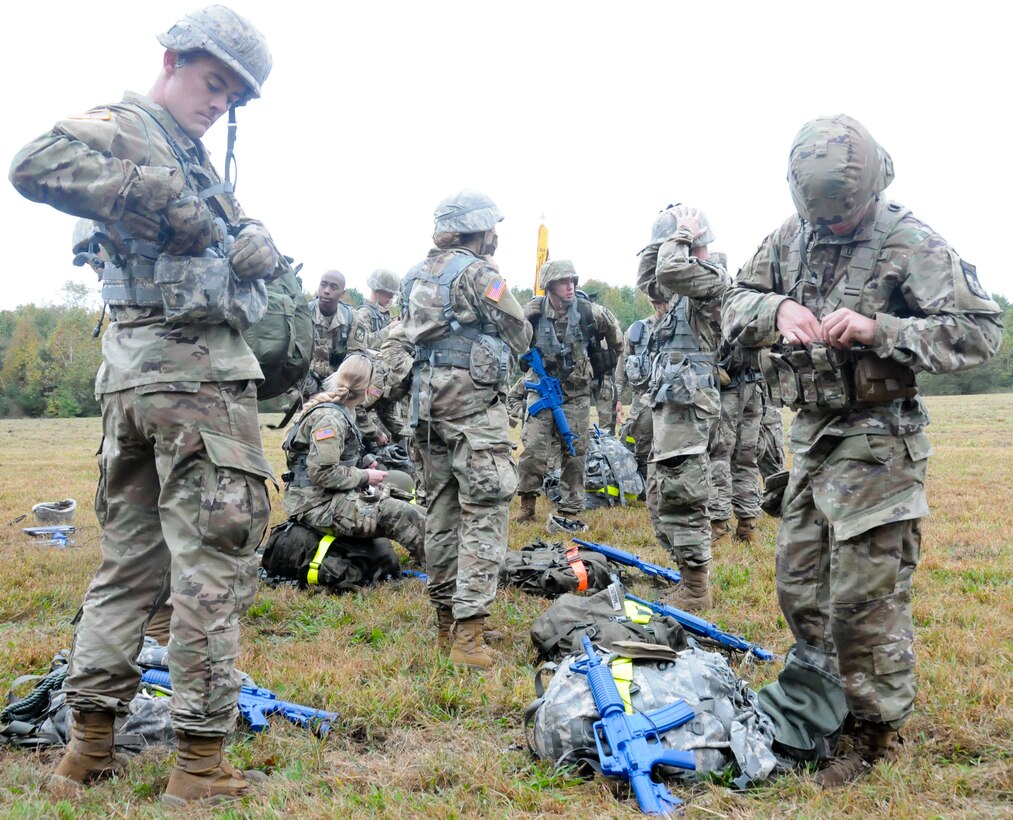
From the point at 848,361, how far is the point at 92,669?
2.88 m

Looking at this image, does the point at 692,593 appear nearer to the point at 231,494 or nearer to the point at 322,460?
the point at 322,460

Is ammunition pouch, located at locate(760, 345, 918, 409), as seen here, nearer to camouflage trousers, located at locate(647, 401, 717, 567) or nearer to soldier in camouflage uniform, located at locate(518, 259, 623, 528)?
camouflage trousers, located at locate(647, 401, 717, 567)

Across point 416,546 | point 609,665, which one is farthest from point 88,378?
point 609,665

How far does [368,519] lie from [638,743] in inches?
129

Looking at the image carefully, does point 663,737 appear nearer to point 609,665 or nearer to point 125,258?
point 609,665

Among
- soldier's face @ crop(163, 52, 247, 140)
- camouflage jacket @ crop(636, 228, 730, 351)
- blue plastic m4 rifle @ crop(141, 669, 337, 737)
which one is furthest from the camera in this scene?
camouflage jacket @ crop(636, 228, 730, 351)

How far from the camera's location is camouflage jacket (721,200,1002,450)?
2852 mm

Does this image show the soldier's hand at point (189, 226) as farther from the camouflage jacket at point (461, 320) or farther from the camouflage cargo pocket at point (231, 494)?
the camouflage jacket at point (461, 320)

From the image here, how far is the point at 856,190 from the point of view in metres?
3.00

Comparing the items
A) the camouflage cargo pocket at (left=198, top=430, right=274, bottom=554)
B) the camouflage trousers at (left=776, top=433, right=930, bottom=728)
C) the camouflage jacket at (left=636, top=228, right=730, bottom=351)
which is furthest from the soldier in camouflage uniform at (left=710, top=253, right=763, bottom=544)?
the camouflage cargo pocket at (left=198, top=430, right=274, bottom=554)

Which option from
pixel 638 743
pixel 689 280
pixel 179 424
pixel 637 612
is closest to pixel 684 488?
pixel 637 612

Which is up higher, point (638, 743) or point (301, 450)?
point (301, 450)

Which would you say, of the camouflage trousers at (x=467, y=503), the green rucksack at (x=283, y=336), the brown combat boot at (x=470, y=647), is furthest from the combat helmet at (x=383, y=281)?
the green rucksack at (x=283, y=336)

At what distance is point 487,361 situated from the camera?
15.8 ft
